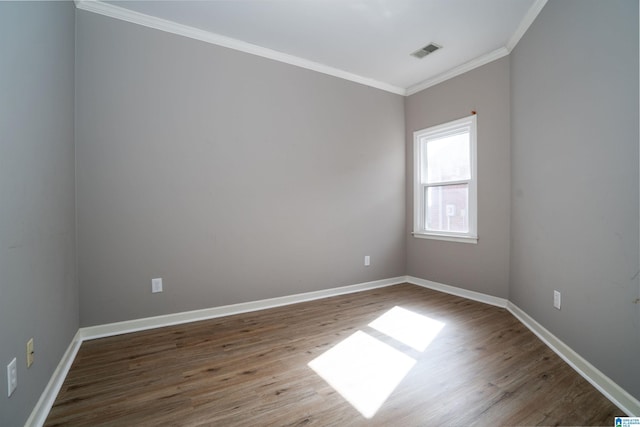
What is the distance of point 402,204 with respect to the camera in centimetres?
441

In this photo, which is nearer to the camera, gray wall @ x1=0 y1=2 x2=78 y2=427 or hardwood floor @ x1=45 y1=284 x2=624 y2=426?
gray wall @ x1=0 y1=2 x2=78 y2=427

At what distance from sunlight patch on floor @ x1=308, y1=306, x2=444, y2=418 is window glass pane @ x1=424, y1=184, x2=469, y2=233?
1.45 m

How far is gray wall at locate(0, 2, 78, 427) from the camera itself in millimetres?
1271

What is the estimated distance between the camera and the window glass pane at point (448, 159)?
3738 mm

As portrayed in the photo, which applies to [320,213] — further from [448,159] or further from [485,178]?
[485,178]

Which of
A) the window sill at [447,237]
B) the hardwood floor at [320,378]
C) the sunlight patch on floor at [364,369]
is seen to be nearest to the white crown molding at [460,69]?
the window sill at [447,237]

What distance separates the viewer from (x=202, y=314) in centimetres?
295

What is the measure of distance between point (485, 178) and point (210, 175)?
2.99m

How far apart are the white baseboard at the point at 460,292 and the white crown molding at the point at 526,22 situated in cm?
264

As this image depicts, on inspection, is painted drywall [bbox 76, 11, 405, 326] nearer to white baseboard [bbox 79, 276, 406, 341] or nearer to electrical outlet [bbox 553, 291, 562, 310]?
white baseboard [bbox 79, 276, 406, 341]

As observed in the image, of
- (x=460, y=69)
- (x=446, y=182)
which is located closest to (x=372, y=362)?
(x=446, y=182)

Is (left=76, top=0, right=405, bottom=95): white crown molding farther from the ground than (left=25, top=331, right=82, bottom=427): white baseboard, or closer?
farther from the ground

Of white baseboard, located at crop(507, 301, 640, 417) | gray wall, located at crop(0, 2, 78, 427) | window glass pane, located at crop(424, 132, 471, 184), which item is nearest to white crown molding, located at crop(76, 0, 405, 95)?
gray wall, located at crop(0, 2, 78, 427)

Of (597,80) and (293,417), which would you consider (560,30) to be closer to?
(597,80)
